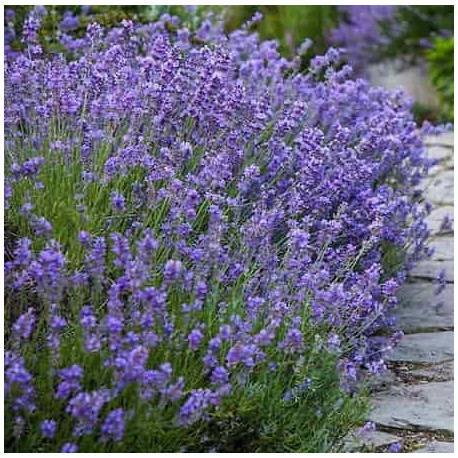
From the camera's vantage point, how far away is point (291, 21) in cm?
780

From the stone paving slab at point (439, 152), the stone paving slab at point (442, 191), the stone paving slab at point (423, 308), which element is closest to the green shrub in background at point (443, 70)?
the stone paving slab at point (439, 152)

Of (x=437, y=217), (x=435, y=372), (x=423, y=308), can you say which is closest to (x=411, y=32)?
(x=437, y=217)

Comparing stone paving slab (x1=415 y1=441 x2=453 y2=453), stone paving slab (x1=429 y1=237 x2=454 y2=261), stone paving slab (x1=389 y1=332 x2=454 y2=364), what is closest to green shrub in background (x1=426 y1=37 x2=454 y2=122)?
stone paving slab (x1=429 y1=237 x2=454 y2=261)

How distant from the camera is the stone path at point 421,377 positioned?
9.02 feet

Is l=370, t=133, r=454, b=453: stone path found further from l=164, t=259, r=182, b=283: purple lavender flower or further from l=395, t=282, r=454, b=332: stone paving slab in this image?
l=164, t=259, r=182, b=283: purple lavender flower

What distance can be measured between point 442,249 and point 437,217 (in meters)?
0.48

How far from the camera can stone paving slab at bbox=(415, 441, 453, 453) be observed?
2643 millimetres

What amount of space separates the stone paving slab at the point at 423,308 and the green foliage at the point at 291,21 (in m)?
3.88

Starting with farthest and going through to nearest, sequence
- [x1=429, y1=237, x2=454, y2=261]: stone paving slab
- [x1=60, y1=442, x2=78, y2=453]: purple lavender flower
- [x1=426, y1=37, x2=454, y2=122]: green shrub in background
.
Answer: [x1=426, y1=37, x2=454, y2=122]: green shrub in background
[x1=429, y1=237, x2=454, y2=261]: stone paving slab
[x1=60, y1=442, x2=78, y2=453]: purple lavender flower

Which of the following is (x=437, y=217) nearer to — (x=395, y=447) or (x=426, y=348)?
(x=426, y=348)

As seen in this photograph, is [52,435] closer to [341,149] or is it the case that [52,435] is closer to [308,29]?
[341,149]

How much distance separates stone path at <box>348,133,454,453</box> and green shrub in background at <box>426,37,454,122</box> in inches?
123

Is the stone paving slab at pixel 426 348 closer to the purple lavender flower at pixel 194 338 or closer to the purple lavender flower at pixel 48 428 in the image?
the purple lavender flower at pixel 194 338

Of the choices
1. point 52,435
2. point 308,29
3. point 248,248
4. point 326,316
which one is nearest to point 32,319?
point 52,435
